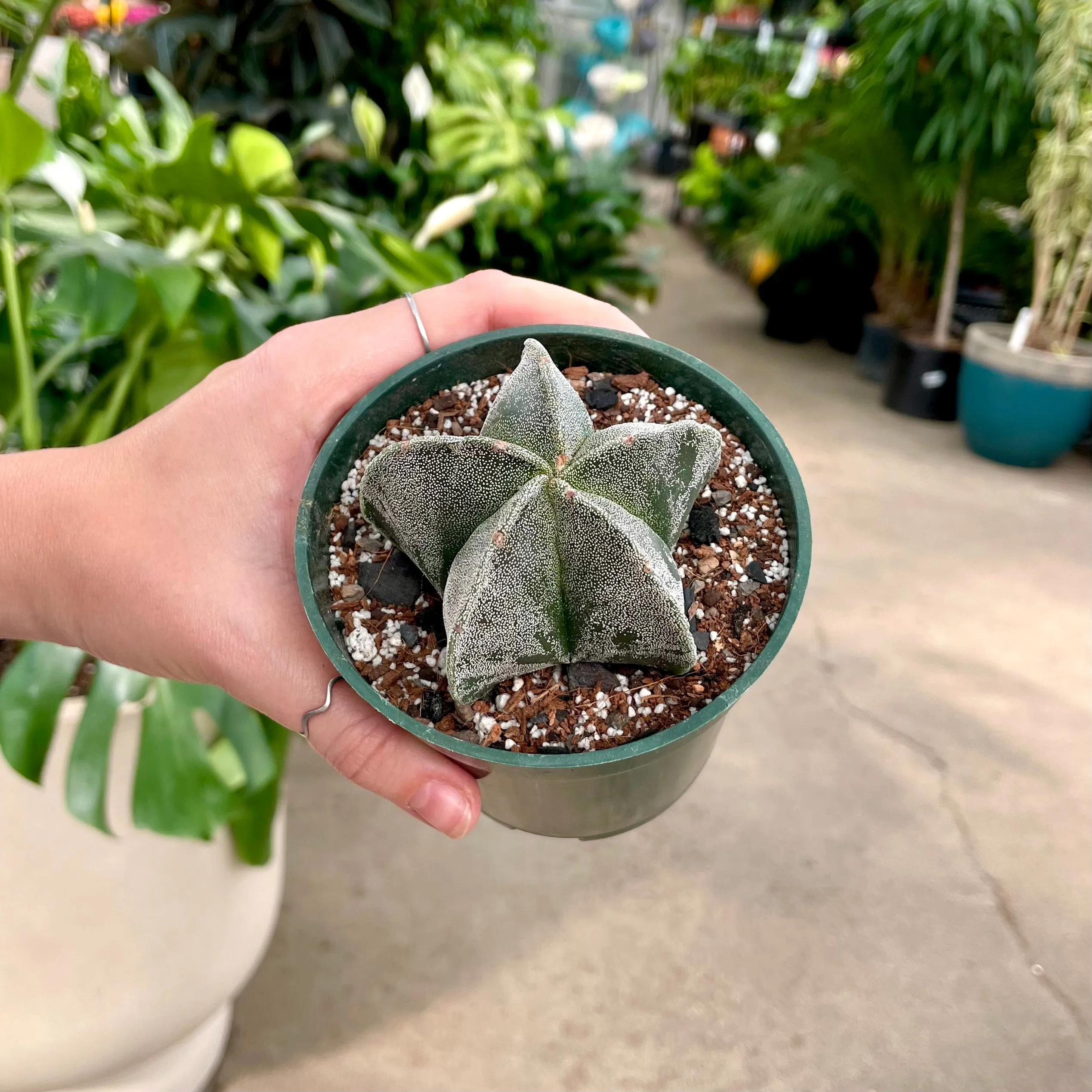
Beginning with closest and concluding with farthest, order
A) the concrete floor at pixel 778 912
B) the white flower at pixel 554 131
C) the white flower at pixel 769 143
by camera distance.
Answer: the concrete floor at pixel 778 912 → the white flower at pixel 554 131 → the white flower at pixel 769 143

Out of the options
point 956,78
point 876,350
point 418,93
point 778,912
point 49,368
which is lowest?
point 778,912

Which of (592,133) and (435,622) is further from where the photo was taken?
(592,133)

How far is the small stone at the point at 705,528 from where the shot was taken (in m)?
0.53

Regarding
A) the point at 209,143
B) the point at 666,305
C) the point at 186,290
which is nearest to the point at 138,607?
the point at 186,290

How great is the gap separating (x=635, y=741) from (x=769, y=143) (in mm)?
4029

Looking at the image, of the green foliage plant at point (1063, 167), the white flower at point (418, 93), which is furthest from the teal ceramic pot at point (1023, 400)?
the white flower at point (418, 93)

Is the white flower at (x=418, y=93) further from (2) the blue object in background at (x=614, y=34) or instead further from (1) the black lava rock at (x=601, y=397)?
(2) the blue object in background at (x=614, y=34)

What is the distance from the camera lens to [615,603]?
0.47 m

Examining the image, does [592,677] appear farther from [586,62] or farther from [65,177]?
[586,62]

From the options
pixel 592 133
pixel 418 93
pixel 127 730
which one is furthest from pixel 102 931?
pixel 592 133

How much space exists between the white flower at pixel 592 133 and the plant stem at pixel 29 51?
146 cm

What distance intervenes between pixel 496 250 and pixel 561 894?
1.28 m

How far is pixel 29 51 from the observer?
38.0 inches

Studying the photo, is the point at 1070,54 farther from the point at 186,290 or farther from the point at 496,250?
Answer: the point at 186,290
